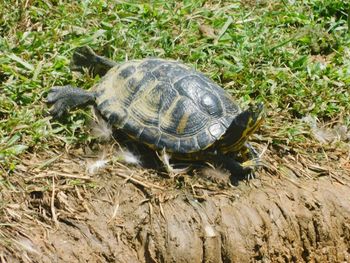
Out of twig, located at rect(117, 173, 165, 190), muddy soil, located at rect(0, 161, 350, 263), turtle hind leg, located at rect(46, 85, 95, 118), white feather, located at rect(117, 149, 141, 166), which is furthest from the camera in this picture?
turtle hind leg, located at rect(46, 85, 95, 118)

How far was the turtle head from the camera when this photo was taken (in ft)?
16.3

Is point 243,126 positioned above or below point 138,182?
above

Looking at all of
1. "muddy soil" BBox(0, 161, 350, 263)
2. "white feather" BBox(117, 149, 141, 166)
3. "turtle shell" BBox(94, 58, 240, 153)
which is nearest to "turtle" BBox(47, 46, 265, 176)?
"turtle shell" BBox(94, 58, 240, 153)

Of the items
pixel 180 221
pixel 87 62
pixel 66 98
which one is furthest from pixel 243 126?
pixel 87 62

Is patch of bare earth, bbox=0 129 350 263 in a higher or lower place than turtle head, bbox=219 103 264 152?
lower

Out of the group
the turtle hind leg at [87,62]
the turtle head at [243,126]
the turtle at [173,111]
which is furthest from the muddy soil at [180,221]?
the turtle hind leg at [87,62]

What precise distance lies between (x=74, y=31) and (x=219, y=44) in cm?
136

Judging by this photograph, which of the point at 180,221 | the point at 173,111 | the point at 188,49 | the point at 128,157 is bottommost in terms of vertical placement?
the point at 180,221

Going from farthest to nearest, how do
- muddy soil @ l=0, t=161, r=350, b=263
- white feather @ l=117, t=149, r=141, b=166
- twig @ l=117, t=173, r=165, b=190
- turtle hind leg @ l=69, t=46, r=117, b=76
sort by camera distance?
turtle hind leg @ l=69, t=46, r=117, b=76
white feather @ l=117, t=149, r=141, b=166
twig @ l=117, t=173, r=165, b=190
muddy soil @ l=0, t=161, r=350, b=263

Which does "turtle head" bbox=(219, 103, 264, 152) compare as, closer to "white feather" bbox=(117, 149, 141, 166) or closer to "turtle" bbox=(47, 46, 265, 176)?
"turtle" bbox=(47, 46, 265, 176)

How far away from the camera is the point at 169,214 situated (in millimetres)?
4824

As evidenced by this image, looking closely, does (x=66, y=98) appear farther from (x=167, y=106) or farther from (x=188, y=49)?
(x=188, y=49)

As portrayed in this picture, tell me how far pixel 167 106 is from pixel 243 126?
58 centimetres

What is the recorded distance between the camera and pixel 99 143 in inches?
202
